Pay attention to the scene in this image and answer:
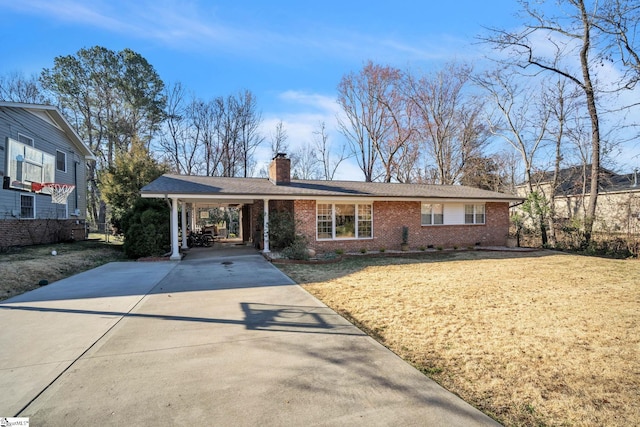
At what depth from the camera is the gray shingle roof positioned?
12.4 m

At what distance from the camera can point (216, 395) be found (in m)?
2.99

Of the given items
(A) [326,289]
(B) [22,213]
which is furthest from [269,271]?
(B) [22,213]

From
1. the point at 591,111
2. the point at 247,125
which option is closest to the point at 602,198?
the point at 591,111

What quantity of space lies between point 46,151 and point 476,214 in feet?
71.5

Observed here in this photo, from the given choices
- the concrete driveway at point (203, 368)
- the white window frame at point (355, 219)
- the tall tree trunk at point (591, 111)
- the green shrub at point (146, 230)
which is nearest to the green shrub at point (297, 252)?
the white window frame at point (355, 219)

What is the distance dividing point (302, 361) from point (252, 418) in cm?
A: 113

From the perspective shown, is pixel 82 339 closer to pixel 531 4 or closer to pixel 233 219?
pixel 531 4

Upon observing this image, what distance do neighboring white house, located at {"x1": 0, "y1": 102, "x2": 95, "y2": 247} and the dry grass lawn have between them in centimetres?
1034

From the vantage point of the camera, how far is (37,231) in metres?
14.9

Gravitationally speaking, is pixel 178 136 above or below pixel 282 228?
above

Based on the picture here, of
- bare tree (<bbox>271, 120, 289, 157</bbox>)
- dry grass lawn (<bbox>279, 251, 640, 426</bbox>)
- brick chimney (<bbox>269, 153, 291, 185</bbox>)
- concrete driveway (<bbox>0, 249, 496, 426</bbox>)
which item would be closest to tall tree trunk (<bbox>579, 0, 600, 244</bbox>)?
dry grass lawn (<bbox>279, 251, 640, 426</bbox>)

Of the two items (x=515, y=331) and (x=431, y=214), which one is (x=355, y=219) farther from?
(x=515, y=331)

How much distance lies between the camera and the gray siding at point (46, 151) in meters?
13.3

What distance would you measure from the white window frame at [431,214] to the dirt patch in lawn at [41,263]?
44.9 ft
